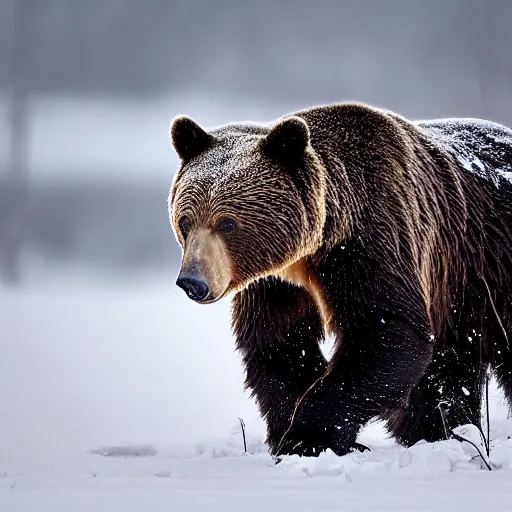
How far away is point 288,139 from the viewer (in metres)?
5.43

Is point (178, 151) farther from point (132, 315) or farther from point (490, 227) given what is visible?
point (132, 315)

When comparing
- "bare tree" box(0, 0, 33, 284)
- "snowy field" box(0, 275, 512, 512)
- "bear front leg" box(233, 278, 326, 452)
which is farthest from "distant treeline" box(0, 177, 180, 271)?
"bear front leg" box(233, 278, 326, 452)

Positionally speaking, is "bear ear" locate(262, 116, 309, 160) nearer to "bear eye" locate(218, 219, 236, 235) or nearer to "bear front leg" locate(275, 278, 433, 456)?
"bear eye" locate(218, 219, 236, 235)

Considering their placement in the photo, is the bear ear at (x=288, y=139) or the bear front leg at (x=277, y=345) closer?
the bear ear at (x=288, y=139)

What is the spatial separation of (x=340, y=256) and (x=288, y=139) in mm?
622

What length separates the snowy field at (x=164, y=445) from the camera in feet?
12.8

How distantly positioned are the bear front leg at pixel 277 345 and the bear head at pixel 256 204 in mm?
329

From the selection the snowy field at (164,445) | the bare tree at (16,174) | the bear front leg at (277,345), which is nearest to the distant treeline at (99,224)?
the bare tree at (16,174)

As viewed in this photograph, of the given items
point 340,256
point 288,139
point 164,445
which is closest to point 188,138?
point 288,139

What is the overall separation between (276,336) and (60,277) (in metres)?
16.9

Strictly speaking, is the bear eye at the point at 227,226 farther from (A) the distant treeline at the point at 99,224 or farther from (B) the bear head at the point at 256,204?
(A) the distant treeline at the point at 99,224

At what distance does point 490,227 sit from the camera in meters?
6.20

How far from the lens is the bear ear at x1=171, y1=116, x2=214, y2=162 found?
5617mm

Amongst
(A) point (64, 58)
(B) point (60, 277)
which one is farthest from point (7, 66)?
(B) point (60, 277)
